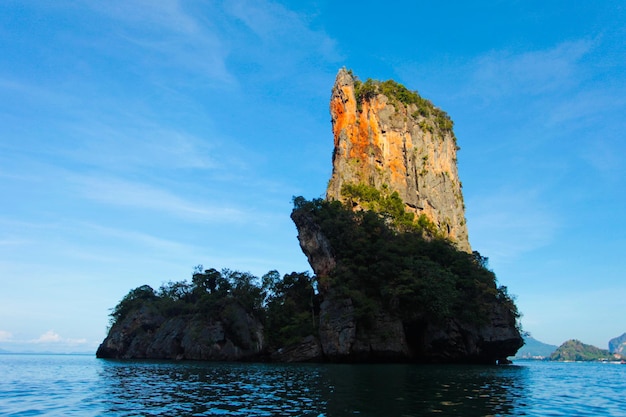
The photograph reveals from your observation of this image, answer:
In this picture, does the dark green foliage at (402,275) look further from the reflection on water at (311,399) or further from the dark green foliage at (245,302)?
the reflection on water at (311,399)

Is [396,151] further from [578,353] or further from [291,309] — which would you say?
[578,353]

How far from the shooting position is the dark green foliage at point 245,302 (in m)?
64.7

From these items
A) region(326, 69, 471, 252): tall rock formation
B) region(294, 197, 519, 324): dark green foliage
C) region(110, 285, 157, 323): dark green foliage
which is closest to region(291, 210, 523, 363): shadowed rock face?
region(294, 197, 519, 324): dark green foliage

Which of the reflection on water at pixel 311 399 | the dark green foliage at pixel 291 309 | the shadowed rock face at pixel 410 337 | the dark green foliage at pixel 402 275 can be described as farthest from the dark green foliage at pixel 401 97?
the reflection on water at pixel 311 399

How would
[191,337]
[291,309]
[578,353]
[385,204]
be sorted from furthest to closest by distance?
[578,353] < [385,204] < [291,309] < [191,337]

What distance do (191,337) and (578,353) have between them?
159 meters

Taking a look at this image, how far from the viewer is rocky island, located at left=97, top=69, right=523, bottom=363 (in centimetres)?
5475

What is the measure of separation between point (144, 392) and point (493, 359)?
177 ft

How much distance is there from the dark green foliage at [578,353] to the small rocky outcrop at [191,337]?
149 m

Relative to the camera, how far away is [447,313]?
51438 mm

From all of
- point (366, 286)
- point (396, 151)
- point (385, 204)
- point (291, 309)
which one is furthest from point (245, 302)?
point (396, 151)

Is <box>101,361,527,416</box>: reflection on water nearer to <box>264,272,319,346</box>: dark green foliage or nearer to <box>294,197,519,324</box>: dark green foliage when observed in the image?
<box>294,197,519,324</box>: dark green foliage

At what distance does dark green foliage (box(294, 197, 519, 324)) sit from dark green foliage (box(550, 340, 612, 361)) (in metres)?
128

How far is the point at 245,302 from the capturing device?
2694 inches
